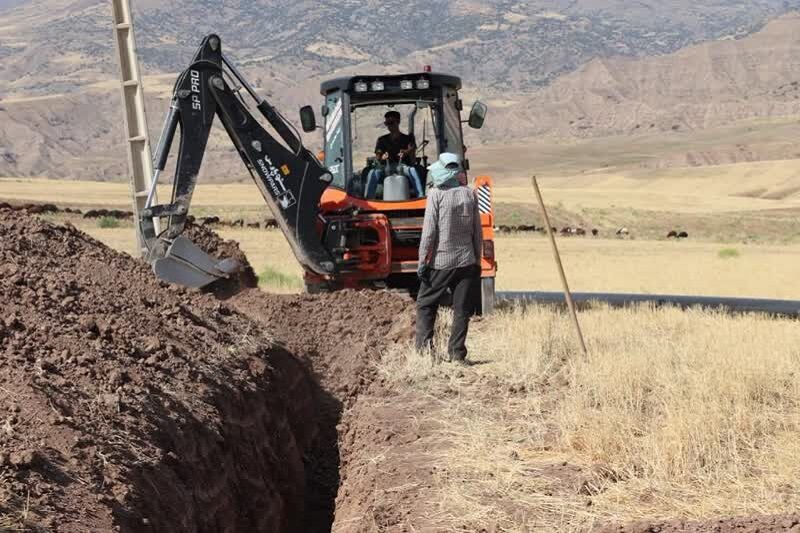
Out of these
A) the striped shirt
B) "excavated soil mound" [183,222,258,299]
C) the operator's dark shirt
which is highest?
the operator's dark shirt

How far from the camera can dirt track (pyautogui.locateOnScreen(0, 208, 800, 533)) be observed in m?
6.10

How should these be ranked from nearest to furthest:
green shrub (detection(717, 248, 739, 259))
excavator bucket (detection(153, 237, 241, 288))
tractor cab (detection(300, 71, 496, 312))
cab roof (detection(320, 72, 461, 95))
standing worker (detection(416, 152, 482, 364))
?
standing worker (detection(416, 152, 482, 364))
excavator bucket (detection(153, 237, 241, 288))
tractor cab (detection(300, 71, 496, 312))
cab roof (detection(320, 72, 461, 95))
green shrub (detection(717, 248, 739, 259))

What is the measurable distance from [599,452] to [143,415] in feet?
9.31

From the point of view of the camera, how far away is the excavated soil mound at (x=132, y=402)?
19.8 feet

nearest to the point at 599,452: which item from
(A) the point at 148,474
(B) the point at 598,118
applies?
(A) the point at 148,474

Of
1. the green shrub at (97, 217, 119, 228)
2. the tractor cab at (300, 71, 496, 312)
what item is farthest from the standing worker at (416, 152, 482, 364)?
the green shrub at (97, 217, 119, 228)

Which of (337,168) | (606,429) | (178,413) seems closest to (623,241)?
(337,168)

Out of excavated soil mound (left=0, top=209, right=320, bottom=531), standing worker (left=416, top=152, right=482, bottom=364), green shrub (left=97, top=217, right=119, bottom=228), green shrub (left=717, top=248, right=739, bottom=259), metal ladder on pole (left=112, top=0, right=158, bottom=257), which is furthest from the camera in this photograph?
green shrub (left=97, top=217, right=119, bottom=228)

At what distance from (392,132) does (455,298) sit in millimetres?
4018

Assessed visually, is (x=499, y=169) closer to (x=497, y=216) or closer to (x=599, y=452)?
(x=497, y=216)

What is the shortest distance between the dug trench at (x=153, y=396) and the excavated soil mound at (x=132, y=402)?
0.01 metres

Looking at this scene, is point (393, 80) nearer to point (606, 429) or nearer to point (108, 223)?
point (606, 429)

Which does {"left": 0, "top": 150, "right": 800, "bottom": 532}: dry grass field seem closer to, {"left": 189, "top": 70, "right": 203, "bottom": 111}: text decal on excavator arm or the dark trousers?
the dark trousers

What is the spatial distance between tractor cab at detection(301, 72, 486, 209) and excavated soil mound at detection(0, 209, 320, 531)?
3542mm
